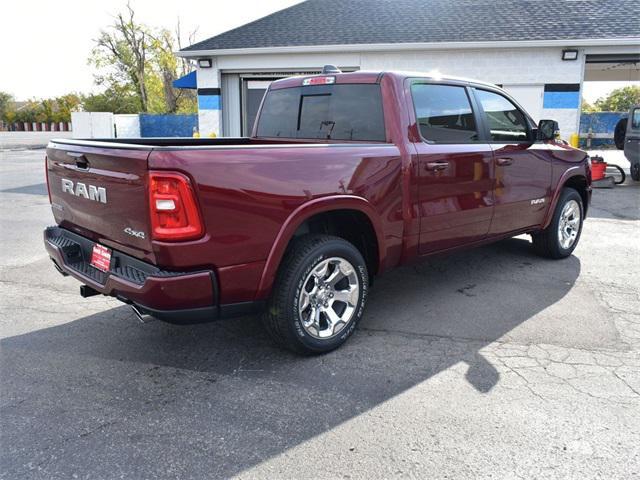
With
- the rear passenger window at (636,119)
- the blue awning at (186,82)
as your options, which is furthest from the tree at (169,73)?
the rear passenger window at (636,119)

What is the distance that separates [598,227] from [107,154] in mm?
7315

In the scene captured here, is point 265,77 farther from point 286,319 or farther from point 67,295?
point 286,319

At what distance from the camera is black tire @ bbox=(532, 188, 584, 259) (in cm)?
578

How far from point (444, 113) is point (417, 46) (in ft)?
35.2

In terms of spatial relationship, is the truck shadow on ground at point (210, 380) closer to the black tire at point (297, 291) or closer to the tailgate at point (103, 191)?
the black tire at point (297, 291)

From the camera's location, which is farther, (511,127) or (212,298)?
(511,127)

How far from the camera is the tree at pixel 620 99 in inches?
1869

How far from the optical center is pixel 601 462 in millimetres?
2510

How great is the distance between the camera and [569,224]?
240 inches

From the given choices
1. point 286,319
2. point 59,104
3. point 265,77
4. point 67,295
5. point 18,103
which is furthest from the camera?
point 18,103

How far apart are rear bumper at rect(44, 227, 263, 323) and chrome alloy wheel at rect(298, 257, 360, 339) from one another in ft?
1.32

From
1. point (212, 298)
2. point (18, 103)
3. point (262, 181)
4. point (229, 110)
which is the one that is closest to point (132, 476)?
point (212, 298)

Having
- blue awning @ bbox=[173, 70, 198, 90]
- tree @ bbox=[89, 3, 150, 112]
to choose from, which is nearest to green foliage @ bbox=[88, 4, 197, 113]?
tree @ bbox=[89, 3, 150, 112]

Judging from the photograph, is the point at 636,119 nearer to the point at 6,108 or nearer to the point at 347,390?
the point at 347,390
